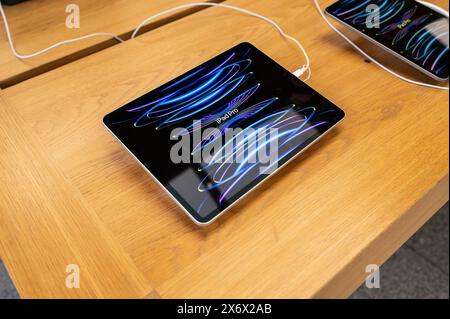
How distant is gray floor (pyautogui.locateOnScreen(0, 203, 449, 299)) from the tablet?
2.63ft

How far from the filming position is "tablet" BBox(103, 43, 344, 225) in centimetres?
52

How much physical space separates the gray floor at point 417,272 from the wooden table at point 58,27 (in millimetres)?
743

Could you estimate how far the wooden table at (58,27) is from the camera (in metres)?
0.71

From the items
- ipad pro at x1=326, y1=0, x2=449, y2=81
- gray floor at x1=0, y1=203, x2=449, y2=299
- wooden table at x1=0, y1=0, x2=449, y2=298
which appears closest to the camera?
wooden table at x1=0, y1=0, x2=449, y2=298

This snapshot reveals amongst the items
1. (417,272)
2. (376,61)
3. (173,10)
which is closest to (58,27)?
(173,10)

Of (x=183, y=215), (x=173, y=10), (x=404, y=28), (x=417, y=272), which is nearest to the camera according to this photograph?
(x=183, y=215)

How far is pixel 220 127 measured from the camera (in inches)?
22.8

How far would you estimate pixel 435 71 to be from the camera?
0.65 metres

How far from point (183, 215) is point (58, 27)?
1.68ft

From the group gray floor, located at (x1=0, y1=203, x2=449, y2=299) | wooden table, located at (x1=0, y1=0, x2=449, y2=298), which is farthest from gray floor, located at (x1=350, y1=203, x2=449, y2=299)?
wooden table, located at (x1=0, y1=0, x2=449, y2=298)
